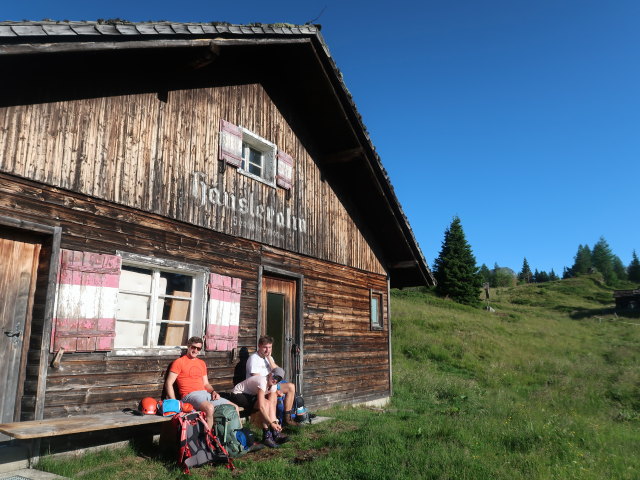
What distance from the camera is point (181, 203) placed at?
6.99 meters

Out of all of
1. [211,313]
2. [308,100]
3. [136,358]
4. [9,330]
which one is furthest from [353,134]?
[9,330]

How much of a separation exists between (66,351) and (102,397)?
74cm

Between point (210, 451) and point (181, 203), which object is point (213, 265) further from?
point (210, 451)

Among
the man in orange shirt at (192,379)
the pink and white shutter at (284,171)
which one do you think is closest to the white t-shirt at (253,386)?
the man in orange shirt at (192,379)

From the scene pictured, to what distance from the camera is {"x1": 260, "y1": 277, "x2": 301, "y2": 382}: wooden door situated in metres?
8.80

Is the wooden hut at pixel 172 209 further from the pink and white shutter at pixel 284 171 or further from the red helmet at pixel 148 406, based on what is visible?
the red helmet at pixel 148 406

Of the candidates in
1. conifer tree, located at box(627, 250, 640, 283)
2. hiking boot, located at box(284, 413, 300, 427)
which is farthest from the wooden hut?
conifer tree, located at box(627, 250, 640, 283)

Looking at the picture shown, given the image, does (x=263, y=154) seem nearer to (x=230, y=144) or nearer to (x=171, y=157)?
(x=230, y=144)

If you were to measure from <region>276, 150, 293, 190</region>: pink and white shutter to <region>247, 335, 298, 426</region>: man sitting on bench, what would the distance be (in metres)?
3.18

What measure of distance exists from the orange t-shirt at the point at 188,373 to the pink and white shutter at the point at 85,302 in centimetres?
93

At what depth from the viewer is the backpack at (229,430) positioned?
5703 millimetres

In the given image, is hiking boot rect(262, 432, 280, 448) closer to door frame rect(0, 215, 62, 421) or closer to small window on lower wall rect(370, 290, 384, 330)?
door frame rect(0, 215, 62, 421)

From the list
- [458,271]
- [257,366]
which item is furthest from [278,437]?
[458,271]

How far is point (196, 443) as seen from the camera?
535 cm
